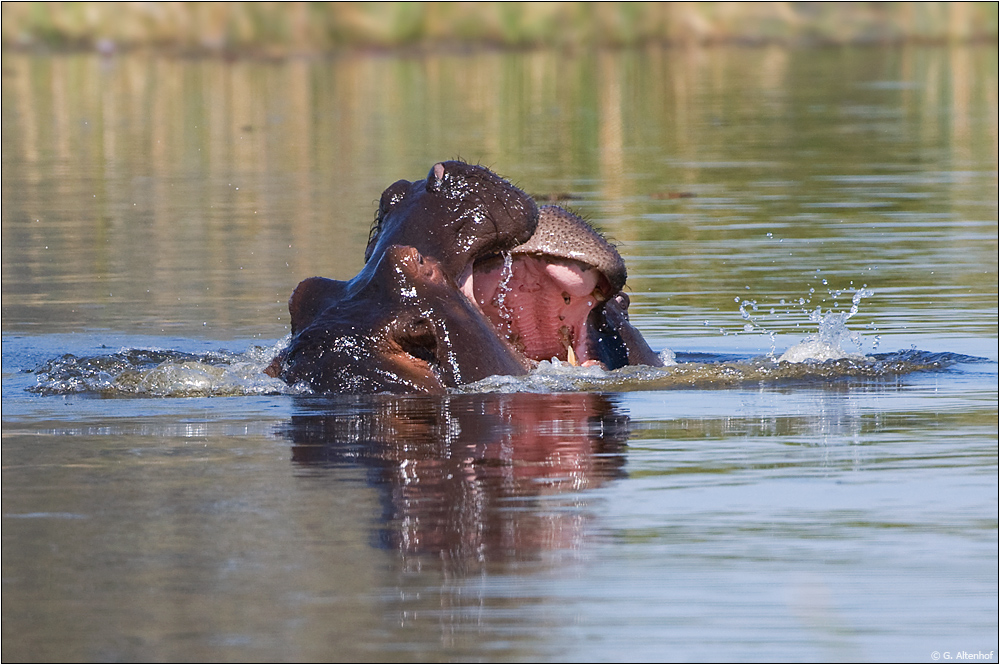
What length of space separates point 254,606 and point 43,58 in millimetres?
42981

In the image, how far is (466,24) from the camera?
46.8 m

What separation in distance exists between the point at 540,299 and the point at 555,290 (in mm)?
92

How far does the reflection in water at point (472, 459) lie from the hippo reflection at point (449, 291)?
0.13 meters

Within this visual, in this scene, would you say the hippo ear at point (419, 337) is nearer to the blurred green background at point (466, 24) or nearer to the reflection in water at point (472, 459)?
the reflection in water at point (472, 459)

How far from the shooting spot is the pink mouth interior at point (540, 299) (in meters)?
6.88

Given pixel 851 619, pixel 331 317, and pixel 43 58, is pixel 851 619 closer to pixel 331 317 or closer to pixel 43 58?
pixel 331 317

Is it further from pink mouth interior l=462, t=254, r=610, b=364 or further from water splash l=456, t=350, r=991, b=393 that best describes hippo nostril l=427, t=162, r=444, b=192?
water splash l=456, t=350, r=991, b=393

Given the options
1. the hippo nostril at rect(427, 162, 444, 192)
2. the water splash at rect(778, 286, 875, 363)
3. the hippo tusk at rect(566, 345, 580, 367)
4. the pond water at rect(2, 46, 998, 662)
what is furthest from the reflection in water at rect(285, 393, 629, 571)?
the water splash at rect(778, 286, 875, 363)

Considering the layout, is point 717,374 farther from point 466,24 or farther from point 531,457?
point 466,24

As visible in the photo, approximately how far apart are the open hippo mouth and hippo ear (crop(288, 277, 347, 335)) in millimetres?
470

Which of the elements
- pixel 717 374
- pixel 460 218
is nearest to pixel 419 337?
pixel 460 218

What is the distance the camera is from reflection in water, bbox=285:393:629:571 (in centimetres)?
497

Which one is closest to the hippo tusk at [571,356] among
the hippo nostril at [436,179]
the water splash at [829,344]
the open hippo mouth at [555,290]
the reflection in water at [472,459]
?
the open hippo mouth at [555,290]

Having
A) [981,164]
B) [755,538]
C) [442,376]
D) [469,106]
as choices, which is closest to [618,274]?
[442,376]
